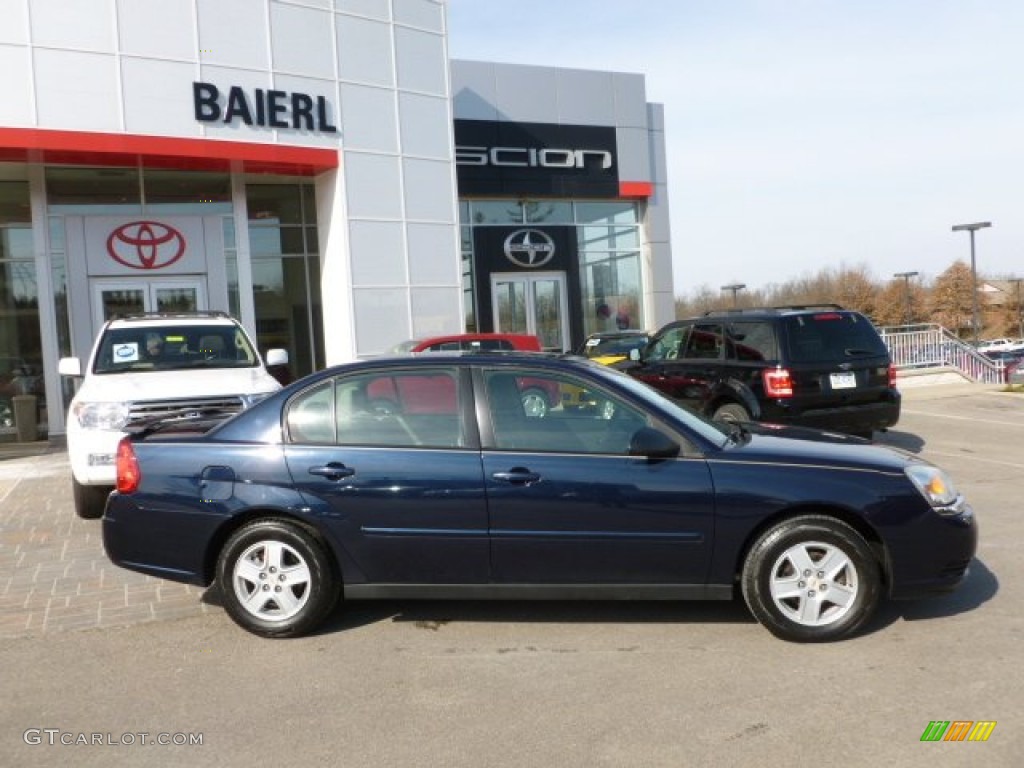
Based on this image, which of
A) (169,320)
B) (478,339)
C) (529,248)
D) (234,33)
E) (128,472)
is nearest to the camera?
(128,472)

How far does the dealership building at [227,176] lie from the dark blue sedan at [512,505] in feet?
38.4

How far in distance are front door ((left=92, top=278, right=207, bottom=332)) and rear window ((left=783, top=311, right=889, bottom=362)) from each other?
A: 11.7m

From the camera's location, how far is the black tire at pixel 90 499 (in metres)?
8.08

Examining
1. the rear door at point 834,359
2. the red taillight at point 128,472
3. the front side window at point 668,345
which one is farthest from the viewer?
the front side window at point 668,345

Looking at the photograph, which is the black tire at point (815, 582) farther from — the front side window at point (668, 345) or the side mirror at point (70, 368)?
the side mirror at point (70, 368)

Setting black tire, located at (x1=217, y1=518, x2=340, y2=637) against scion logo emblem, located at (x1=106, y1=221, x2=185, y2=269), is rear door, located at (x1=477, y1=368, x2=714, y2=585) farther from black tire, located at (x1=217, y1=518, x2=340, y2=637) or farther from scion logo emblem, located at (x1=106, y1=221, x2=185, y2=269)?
scion logo emblem, located at (x1=106, y1=221, x2=185, y2=269)

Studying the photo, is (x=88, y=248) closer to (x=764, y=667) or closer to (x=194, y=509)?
(x=194, y=509)

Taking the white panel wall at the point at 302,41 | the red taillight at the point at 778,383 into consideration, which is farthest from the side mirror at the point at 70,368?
the white panel wall at the point at 302,41

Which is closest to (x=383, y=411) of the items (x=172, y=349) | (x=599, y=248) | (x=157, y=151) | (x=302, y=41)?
(x=172, y=349)

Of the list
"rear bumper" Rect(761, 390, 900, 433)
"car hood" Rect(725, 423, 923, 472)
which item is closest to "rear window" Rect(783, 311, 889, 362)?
"rear bumper" Rect(761, 390, 900, 433)

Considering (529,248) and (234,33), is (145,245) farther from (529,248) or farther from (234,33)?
(529,248)

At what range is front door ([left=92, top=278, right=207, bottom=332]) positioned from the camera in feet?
54.6

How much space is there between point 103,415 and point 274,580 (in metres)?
3.95

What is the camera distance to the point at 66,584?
6.11 m
